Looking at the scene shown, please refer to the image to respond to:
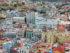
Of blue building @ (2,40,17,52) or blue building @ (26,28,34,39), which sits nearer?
blue building @ (2,40,17,52)

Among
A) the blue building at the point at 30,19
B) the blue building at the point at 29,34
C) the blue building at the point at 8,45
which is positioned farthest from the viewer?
the blue building at the point at 30,19

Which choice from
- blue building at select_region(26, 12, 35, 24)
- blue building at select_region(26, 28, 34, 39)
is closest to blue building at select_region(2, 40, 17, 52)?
blue building at select_region(26, 28, 34, 39)

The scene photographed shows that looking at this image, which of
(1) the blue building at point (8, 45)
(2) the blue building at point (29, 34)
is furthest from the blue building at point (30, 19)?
(1) the blue building at point (8, 45)

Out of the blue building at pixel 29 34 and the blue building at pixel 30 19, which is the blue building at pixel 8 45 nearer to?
the blue building at pixel 29 34

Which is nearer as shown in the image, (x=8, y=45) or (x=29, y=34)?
(x=8, y=45)

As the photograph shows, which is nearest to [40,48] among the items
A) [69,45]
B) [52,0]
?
[69,45]

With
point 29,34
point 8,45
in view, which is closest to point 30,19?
point 29,34

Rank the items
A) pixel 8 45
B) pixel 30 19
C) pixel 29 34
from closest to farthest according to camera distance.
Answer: pixel 8 45, pixel 29 34, pixel 30 19

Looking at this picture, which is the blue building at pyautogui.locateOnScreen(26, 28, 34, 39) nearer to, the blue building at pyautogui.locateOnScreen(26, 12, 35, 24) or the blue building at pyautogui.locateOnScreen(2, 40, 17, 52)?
the blue building at pyautogui.locateOnScreen(2, 40, 17, 52)

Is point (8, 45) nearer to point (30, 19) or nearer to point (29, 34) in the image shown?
point (29, 34)

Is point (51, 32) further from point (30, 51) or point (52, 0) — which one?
point (52, 0)

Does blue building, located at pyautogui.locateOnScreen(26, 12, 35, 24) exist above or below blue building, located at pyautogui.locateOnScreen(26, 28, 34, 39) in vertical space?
above

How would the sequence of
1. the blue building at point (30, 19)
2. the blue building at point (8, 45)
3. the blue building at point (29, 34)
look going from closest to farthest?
the blue building at point (8, 45), the blue building at point (29, 34), the blue building at point (30, 19)
